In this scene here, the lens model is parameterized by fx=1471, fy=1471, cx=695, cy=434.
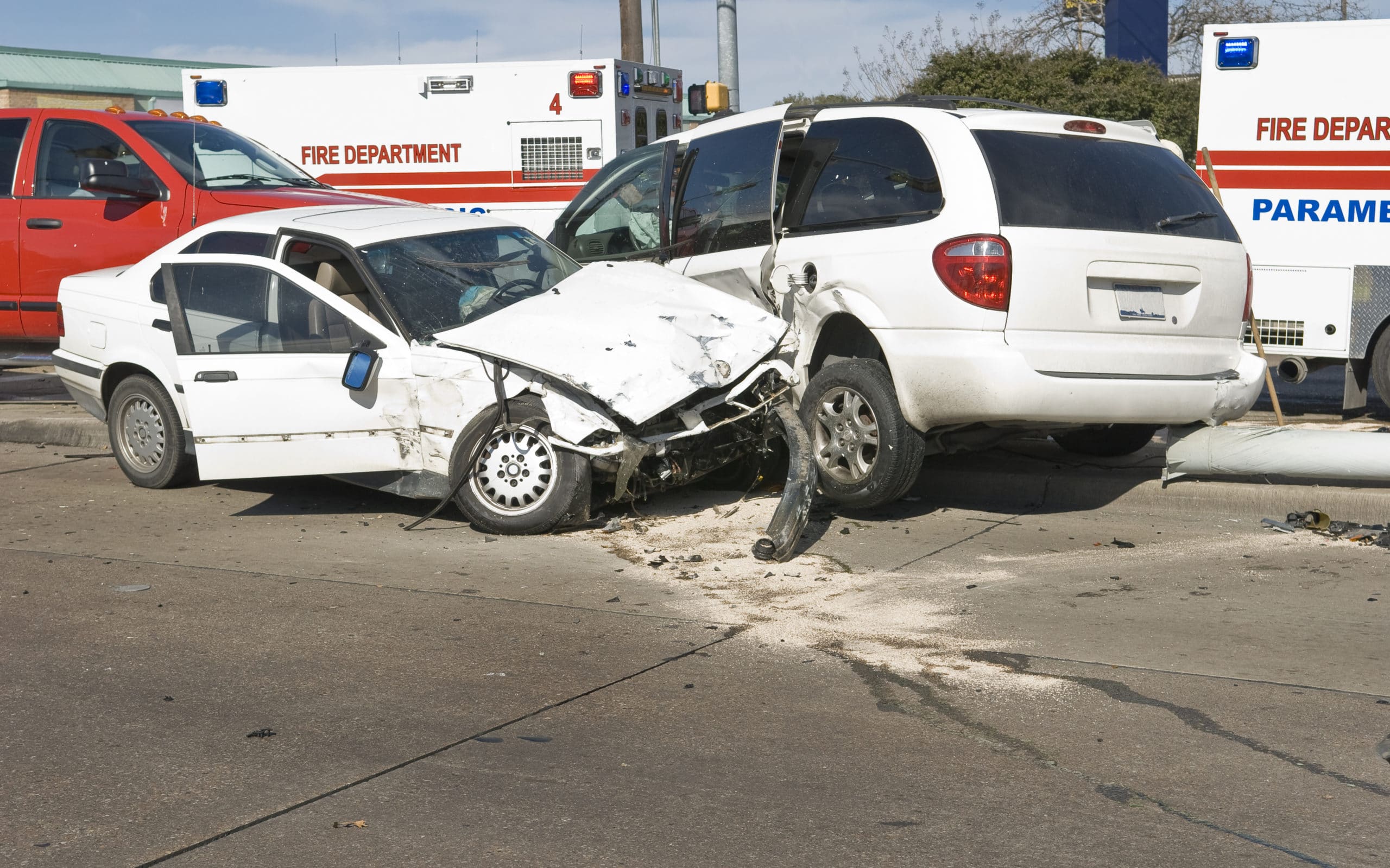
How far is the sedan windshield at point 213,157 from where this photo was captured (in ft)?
35.9

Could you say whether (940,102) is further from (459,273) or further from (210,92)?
(210,92)

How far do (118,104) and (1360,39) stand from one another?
43188 millimetres

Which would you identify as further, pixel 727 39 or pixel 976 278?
pixel 727 39

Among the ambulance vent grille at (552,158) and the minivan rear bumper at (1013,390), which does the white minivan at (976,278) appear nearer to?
the minivan rear bumper at (1013,390)

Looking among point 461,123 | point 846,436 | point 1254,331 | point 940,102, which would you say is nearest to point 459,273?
point 846,436

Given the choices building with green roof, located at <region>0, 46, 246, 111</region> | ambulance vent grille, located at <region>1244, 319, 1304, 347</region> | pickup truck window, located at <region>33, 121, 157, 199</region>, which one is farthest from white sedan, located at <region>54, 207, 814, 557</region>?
building with green roof, located at <region>0, 46, 246, 111</region>

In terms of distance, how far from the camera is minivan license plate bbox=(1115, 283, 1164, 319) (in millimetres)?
7125

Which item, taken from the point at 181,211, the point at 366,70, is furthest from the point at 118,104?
the point at 181,211

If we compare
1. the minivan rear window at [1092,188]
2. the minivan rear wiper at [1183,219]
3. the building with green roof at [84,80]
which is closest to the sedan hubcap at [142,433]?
the minivan rear window at [1092,188]

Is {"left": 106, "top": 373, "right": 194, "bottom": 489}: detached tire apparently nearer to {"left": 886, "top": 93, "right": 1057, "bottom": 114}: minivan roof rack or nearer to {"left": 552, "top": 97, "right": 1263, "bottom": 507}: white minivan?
{"left": 552, "top": 97, "right": 1263, "bottom": 507}: white minivan

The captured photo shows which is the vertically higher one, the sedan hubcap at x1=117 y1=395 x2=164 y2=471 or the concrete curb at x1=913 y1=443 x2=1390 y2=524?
the sedan hubcap at x1=117 y1=395 x2=164 y2=471

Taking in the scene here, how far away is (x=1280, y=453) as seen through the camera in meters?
7.66

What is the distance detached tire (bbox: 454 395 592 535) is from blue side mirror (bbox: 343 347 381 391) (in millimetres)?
606

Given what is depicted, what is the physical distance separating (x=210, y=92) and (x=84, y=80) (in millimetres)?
34141
